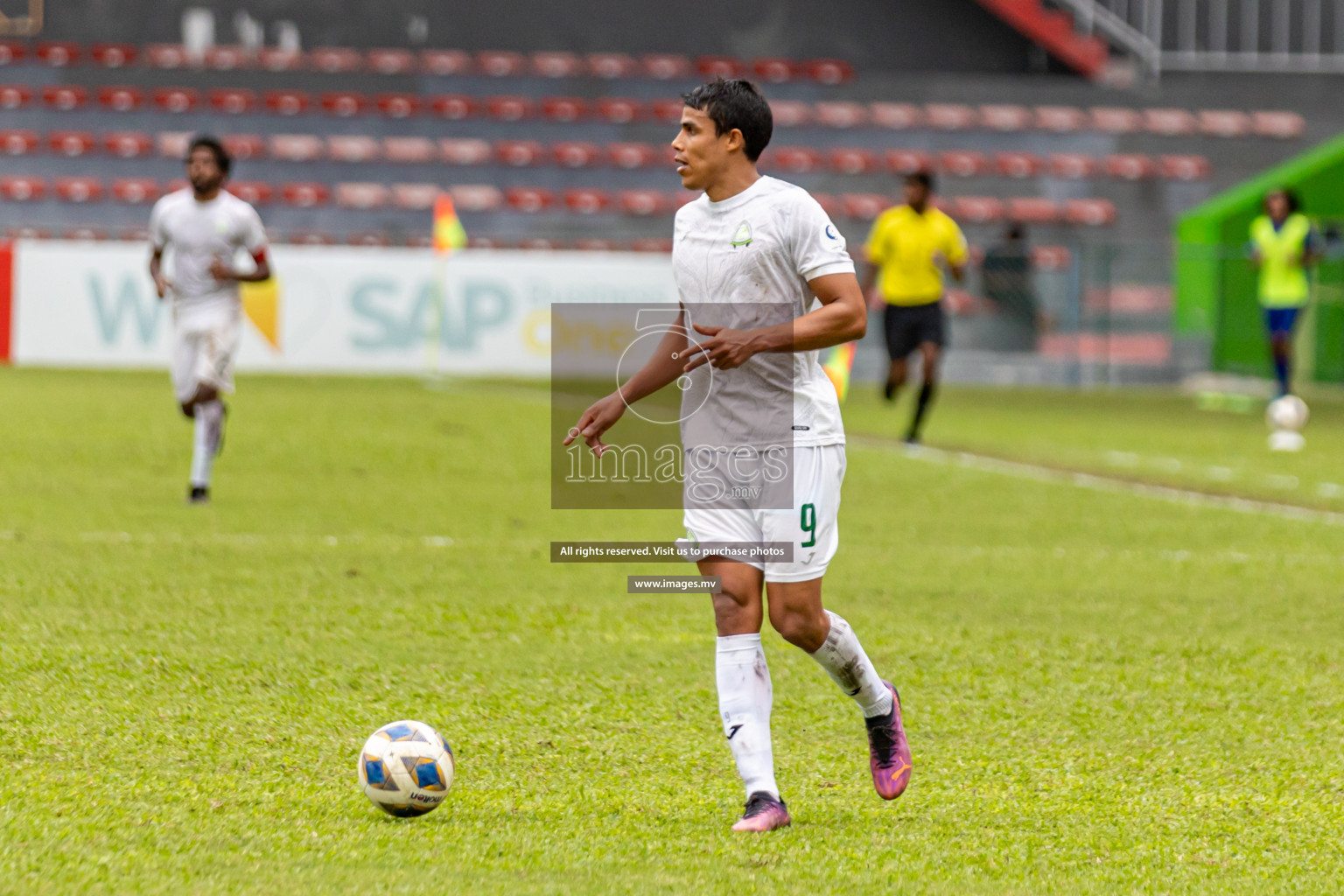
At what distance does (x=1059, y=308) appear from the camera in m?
25.9

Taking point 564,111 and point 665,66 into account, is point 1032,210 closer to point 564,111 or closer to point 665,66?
point 665,66

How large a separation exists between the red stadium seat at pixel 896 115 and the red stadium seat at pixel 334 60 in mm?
8367

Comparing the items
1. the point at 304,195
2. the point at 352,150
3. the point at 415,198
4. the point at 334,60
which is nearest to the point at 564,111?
the point at 415,198

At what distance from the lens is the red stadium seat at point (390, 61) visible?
29219 mm

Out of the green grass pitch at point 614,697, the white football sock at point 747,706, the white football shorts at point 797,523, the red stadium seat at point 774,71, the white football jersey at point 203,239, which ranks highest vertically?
the red stadium seat at point 774,71

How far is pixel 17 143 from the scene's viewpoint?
92.4ft

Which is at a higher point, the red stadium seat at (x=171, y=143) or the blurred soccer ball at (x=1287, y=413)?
the red stadium seat at (x=171, y=143)

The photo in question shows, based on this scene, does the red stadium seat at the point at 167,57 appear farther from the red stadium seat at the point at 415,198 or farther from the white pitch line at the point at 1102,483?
the white pitch line at the point at 1102,483

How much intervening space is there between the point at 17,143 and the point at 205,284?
743 inches

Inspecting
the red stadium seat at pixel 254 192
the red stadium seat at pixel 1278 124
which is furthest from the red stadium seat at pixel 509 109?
the red stadium seat at pixel 1278 124

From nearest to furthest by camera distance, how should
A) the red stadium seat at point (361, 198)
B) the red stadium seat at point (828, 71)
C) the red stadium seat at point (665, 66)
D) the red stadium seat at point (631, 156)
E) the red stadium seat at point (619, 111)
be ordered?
the red stadium seat at point (361, 198), the red stadium seat at point (631, 156), the red stadium seat at point (619, 111), the red stadium seat at point (665, 66), the red stadium seat at point (828, 71)

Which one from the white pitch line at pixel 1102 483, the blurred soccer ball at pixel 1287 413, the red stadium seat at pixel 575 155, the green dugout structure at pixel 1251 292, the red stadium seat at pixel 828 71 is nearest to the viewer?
the white pitch line at pixel 1102 483

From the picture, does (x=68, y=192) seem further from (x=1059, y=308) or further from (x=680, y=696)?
(x=680, y=696)

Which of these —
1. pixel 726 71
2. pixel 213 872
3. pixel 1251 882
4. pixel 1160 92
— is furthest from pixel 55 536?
pixel 1160 92
